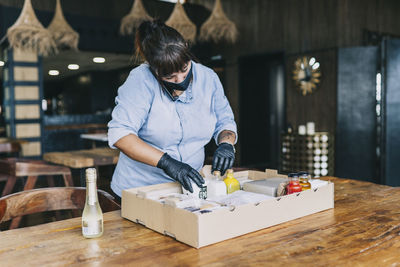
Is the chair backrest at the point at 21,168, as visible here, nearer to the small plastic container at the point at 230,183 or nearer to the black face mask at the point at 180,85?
the black face mask at the point at 180,85

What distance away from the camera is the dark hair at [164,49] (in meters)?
1.47

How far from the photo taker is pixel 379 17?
21.5 ft

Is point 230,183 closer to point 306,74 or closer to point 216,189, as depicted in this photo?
point 216,189

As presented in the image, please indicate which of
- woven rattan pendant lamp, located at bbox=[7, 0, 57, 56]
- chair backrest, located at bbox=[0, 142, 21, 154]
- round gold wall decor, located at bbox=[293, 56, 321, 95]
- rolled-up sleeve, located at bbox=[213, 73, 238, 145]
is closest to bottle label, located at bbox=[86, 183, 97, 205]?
rolled-up sleeve, located at bbox=[213, 73, 238, 145]

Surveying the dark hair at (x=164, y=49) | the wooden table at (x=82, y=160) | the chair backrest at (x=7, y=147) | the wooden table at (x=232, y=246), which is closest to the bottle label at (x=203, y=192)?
the wooden table at (x=232, y=246)

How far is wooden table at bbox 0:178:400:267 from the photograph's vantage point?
1020mm

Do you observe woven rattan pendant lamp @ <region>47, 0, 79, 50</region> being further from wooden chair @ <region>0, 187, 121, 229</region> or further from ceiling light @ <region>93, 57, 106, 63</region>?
wooden chair @ <region>0, 187, 121, 229</region>

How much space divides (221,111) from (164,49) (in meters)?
0.58

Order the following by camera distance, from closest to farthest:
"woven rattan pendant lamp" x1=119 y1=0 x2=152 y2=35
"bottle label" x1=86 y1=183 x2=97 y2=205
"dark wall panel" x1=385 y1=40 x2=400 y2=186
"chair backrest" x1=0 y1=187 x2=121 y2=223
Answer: "bottle label" x1=86 y1=183 x2=97 y2=205 < "chair backrest" x1=0 y1=187 x2=121 y2=223 < "dark wall panel" x1=385 y1=40 x2=400 y2=186 < "woven rattan pendant lamp" x1=119 y1=0 x2=152 y2=35

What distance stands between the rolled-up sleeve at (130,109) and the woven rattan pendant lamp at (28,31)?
3.79 metres

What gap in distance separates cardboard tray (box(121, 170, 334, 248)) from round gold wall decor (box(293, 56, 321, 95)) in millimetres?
4998

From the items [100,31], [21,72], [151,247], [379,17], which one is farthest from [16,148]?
[379,17]

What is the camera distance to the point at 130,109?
5.27 feet

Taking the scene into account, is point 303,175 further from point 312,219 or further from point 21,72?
point 21,72
